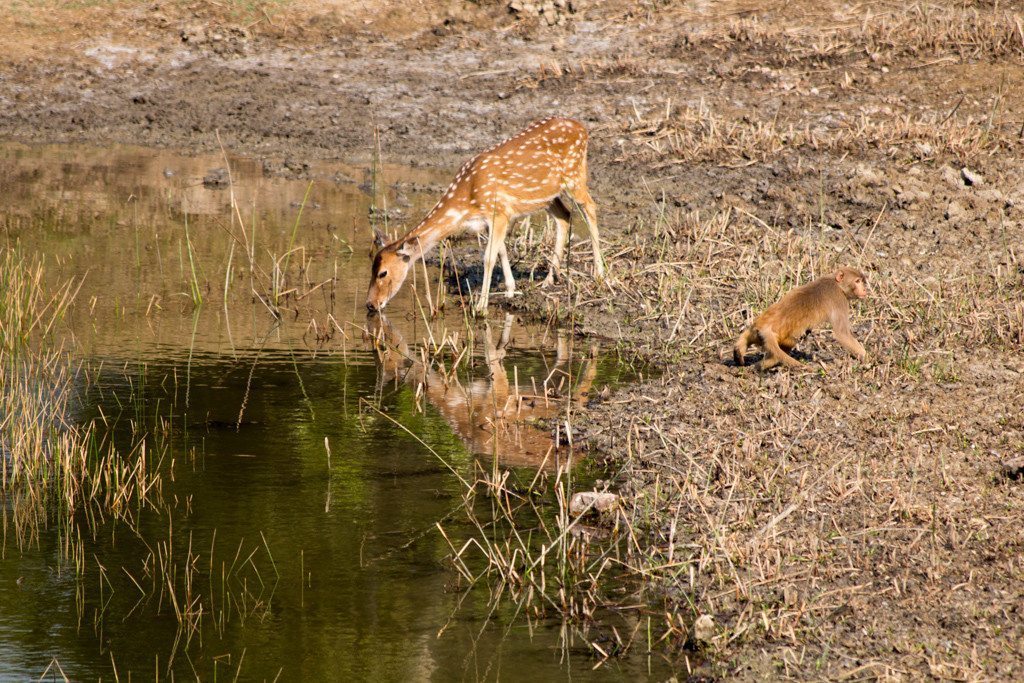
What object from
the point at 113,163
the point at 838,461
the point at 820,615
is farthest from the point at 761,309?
the point at 113,163

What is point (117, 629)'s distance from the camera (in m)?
6.01

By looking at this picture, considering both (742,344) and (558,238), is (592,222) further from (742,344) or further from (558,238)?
(742,344)

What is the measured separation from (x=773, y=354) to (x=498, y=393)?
2.00 meters

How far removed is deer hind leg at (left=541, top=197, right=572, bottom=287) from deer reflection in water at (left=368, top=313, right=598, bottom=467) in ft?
3.30

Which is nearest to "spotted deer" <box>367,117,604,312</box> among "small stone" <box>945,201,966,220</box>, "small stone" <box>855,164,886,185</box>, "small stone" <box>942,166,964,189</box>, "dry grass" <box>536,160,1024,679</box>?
"dry grass" <box>536,160,1024,679</box>

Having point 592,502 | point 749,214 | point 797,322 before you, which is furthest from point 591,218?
point 592,502

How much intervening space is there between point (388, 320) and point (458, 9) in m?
11.4

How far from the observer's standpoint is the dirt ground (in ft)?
20.1

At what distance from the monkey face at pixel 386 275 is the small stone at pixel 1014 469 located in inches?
231

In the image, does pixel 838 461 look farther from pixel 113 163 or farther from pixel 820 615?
pixel 113 163

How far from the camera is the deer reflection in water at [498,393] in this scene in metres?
8.57

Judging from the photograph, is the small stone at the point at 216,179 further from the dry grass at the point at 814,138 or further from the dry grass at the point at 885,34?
the dry grass at the point at 885,34

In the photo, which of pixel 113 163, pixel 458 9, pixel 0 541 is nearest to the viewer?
pixel 0 541

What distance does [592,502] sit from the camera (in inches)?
285
